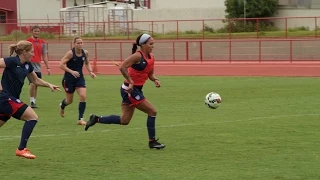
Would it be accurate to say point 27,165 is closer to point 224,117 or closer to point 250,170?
point 250,170

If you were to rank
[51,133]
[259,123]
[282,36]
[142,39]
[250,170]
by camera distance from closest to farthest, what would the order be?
[250,170], [142,39], [51,133], [259,123], [282,36]

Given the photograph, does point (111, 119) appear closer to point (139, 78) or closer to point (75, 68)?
point (139, 78)

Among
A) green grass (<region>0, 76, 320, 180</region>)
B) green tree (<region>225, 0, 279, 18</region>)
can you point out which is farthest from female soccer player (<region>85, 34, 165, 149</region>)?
green tree (<region>225, 0, 279, 18</region>)

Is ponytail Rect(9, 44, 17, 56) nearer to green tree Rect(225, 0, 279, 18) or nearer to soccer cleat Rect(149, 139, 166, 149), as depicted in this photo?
soccer cleat Rect(149, 139, 166, 149)

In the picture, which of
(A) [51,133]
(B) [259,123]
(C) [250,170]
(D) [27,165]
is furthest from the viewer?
(B) [259,123]

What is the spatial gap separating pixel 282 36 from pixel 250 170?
122 ft

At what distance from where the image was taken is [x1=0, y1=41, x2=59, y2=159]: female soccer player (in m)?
11.2

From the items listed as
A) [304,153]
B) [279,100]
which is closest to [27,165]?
[304,153]

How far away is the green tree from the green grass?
115ft

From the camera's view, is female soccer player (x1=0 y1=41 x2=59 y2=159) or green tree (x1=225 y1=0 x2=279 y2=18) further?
green tree (x1=225 y1=0 x2=279 y2=18)

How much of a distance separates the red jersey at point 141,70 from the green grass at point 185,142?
3.67ft

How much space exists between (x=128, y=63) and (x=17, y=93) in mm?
1918

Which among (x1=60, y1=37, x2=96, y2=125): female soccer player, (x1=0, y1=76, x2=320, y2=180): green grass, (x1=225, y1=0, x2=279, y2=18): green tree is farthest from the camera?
(x1=225, y1=0, x2=279, y2=18): green tree

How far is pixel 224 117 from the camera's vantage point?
17.2m
